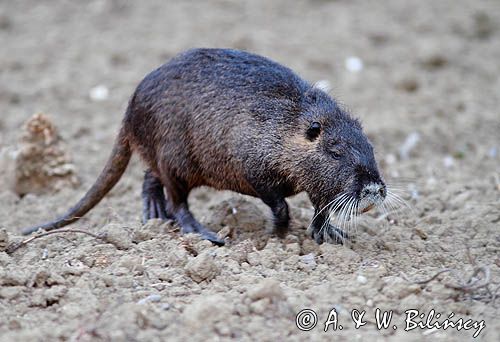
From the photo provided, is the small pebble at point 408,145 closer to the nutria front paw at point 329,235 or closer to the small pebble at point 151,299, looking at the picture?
the nutria front paw at point 329,235

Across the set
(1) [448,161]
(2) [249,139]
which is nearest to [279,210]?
(2) [249,139]

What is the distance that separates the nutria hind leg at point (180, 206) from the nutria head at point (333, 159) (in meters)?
0.84

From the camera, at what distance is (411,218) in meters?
6.53

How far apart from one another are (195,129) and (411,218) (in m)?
1.76

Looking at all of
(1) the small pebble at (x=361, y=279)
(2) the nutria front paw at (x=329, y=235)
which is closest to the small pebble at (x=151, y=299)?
(1) the small pebble at (x=361, y=279)

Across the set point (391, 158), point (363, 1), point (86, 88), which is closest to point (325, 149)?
point (391, 158)

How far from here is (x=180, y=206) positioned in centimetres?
636

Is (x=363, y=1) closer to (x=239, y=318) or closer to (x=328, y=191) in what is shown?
(x=328, y=191)

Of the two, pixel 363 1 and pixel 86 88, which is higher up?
pixel 363 1

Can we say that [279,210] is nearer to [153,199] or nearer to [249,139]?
[249,139]

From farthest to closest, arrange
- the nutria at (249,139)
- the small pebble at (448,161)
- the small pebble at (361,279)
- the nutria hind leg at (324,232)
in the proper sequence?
the small pebble at (448,161)
the nutria hind leg at (324,232)
the nutria at (249,139)
the small pebble at (361,279)

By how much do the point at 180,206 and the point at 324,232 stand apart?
1121mm

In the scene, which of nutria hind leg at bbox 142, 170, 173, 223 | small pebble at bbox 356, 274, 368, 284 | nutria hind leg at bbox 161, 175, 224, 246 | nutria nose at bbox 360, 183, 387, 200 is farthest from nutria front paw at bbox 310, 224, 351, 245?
nutria hind leg at bbox 142, 170, 173, 223

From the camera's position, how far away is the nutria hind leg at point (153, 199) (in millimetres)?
6629
